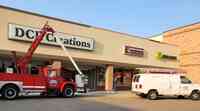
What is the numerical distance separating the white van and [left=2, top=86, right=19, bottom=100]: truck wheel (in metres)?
9.60

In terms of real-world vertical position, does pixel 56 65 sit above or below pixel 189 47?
below

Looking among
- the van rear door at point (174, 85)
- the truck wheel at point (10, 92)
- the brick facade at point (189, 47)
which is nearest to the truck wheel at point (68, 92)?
the truck wheel at point (10, 92)

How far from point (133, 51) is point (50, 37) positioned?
11464 mm

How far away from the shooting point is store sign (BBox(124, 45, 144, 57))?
120ft

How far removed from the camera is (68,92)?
24.3 m

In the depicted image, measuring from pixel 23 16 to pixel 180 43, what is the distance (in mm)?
25280

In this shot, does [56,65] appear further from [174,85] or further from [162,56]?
[162,56]

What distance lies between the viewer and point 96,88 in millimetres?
36156

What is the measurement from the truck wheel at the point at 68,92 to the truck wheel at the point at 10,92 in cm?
384

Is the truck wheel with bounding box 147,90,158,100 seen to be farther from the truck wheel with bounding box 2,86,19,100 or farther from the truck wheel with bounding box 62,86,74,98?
the truck wheel with bounding box 2,86,19,100

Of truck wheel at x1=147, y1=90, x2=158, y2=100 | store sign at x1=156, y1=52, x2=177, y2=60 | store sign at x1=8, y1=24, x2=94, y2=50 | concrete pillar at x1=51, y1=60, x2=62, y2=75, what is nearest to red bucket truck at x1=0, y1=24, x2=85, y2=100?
concrete pillar at x1=51, y1=60, x2=62, y2=75

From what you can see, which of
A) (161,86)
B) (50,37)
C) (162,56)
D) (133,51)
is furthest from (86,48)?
(162,56)

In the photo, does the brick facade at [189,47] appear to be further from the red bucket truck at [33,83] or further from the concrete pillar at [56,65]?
the red bucket truck at [33,83]

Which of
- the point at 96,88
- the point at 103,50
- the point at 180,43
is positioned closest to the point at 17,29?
the point at 103,50
